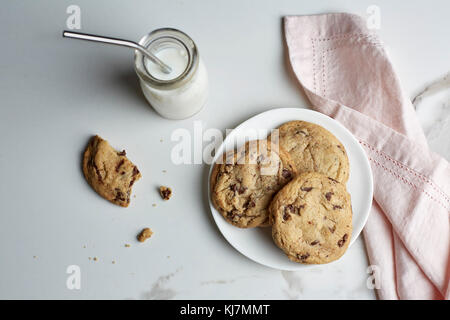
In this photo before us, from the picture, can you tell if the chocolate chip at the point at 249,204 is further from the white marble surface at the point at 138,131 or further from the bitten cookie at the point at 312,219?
the white marble surface at the point at 138,131

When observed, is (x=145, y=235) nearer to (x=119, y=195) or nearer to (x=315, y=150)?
(x=119, y=195)

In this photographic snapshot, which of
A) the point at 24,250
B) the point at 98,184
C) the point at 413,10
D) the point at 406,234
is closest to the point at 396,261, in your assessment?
the point at 406,234

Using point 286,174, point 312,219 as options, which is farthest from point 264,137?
point 312,219

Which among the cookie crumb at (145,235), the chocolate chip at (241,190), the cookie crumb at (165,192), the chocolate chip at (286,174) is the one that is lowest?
the cookie crumb at (145,235)

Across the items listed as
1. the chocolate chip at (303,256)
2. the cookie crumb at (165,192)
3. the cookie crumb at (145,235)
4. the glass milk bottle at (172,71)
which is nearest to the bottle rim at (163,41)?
the glass milk bottle at (172,71)
